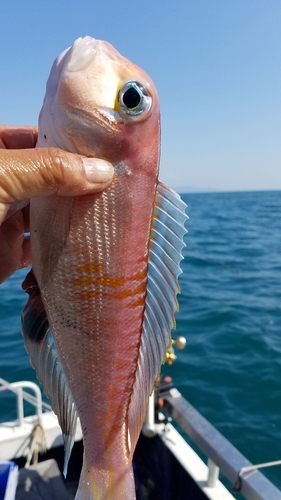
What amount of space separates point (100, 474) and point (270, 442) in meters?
4.59

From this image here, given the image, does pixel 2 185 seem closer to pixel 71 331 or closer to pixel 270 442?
pixel 71 331

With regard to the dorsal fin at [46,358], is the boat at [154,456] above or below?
below

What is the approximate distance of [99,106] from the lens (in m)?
1.41

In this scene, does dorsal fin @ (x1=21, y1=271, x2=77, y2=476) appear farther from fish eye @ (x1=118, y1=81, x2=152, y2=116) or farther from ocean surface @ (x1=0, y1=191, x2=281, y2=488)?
ocean surface @ (x1=0, y1=191, x2=281, y2=488)

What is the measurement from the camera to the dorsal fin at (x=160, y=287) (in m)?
1.59

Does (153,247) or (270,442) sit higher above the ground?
(153,247)

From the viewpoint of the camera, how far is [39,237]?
1535 millimetres

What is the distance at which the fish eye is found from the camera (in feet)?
4.72

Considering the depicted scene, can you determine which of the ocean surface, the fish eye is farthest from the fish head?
the ocean surface

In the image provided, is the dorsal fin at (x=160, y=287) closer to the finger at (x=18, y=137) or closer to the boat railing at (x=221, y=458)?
the finger at (x=18, y=137)

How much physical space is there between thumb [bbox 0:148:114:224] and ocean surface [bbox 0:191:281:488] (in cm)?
473

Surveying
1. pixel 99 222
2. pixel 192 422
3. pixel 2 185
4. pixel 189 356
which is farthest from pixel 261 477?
pixel 189 356

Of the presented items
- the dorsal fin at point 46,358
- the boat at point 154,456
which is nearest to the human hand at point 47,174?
the dorsal fin at point 46,358

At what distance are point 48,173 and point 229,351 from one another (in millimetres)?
7231
